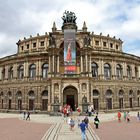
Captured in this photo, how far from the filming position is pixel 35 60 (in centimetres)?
5853

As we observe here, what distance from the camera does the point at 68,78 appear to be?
172 ft

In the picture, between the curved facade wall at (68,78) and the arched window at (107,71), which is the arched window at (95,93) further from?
the arched window at (107,71)

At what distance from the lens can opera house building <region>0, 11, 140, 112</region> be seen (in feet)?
172

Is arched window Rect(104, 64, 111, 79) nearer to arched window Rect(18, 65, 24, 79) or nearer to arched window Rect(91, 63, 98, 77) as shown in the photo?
arched window Rect(91, 63, 98, 77)

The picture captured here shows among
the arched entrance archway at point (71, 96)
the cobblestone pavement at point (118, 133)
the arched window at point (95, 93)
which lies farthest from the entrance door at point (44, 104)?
the cobblestone pavement at point (118, 133)

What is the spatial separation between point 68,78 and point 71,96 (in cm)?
523

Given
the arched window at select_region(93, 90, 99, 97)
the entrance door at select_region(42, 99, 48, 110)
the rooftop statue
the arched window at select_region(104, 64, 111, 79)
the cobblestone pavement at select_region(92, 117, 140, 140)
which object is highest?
the rooftop statue

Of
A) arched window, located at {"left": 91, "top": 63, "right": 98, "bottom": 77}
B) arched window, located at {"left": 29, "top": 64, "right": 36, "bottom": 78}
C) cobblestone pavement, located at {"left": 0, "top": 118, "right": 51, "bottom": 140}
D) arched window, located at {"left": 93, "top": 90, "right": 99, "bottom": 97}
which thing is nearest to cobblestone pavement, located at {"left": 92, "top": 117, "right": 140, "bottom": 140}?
cobblestone pavement, located at {"left": 0, "top": 118, "right": 51, "bottom": 140}

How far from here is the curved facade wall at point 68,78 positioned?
172 feet

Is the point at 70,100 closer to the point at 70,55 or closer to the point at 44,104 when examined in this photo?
the point at 44,104

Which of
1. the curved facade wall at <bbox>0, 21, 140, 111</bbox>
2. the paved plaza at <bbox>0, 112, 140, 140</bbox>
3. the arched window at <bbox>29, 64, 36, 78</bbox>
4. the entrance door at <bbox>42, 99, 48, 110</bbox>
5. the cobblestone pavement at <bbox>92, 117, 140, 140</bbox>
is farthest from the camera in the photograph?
the arched window at <bbox>29, 64, 36, 78</bbox>

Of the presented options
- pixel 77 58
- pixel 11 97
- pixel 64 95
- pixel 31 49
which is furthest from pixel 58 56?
pixel 11 97

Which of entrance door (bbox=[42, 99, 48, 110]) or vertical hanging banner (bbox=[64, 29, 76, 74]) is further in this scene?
entrance door (bbox=[42, 99, 48, 110])

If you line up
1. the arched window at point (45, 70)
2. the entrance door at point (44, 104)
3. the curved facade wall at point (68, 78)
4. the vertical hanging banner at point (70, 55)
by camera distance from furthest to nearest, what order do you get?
the arched window at point (45, 70)
the entrance door at point (44, 104)
the vertical hanging banner at point (70, 55)
the curved facade wall at point (68, 78)
